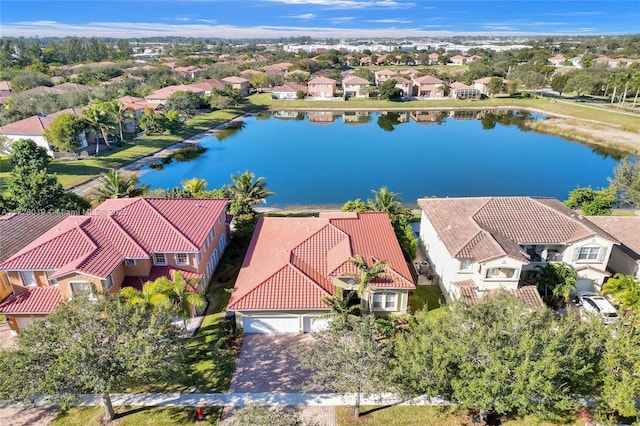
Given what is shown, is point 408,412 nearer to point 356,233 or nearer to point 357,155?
point 356,233

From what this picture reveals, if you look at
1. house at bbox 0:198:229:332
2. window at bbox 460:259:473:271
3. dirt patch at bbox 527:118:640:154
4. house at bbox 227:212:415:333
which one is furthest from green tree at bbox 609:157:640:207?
house at bbox 0:198:229:332

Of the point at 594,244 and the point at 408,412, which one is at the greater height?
the point at 594,244

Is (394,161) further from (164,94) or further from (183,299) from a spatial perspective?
(164,94)

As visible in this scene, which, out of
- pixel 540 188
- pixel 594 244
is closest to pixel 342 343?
pixel 594 244

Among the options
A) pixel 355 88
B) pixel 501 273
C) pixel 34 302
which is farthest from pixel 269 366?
pixel 355 88

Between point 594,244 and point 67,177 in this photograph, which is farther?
point 67,177

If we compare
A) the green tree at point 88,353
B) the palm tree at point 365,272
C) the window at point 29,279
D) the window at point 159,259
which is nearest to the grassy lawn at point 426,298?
the palm tree at point 365,272
